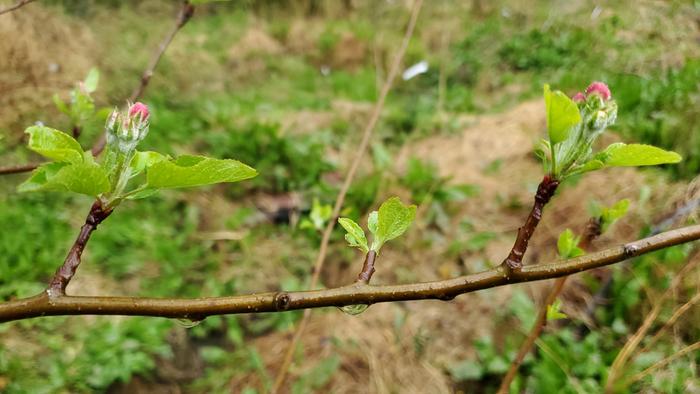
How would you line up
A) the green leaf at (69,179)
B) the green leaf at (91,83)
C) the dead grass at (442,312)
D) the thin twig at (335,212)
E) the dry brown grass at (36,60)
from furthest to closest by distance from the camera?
the dry brown grass at (36,60) → the dead grass at (442,312) → the thin twig at (335,212) → the green leaf at (91,83) → the green leaf at (69,179)

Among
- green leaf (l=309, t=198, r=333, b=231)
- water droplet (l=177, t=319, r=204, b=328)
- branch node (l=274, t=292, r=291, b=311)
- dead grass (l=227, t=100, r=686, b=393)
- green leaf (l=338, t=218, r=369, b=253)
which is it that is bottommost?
dead grass (l=227, t=100, r=686, b=393)

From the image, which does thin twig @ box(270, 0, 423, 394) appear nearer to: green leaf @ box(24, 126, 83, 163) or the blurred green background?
the blurred green background

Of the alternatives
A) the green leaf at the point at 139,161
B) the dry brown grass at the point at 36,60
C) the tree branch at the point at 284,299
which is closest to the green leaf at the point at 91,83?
the green leaf at the point at 139,161

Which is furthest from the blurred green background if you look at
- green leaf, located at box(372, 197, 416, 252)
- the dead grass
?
green leaf, located at box(372, 197, 416, 252)

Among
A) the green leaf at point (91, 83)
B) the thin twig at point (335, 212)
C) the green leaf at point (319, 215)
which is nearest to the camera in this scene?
the green leaf at point (91, 83)

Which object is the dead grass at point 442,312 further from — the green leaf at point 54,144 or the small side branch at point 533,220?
the green leaf at point 54,144

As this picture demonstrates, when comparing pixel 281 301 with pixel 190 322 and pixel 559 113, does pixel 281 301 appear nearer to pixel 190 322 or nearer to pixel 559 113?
pixel 190 322

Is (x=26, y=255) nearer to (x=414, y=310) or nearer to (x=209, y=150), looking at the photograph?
(x=209, y=150)
